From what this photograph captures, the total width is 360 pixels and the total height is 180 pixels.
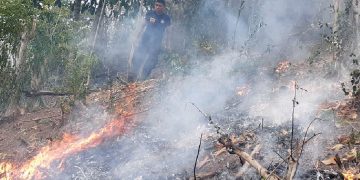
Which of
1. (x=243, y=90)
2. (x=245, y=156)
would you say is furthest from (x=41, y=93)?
(x=245, y=156)

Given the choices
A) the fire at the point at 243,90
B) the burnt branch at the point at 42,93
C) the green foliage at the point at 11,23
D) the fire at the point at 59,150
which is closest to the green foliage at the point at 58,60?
the burnt branch at the point at 42,93

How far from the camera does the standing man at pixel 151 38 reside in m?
9.46

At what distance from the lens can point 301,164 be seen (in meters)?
4.68

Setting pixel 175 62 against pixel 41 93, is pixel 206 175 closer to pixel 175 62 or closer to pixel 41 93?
pixel 41 93

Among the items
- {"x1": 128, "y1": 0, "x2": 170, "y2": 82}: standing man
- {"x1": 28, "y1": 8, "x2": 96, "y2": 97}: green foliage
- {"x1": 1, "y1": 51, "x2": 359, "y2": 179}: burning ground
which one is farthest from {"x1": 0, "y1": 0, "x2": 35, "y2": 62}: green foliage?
{"x1": 128, "y1": 0, "x2": 170, "y2": 82}: standing man

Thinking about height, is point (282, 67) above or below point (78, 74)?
above

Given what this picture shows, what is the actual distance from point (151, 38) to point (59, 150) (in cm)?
457

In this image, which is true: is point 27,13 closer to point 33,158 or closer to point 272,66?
point 33,158

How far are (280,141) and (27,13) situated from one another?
5597mm

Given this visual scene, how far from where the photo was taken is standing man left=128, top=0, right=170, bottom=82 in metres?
9.46

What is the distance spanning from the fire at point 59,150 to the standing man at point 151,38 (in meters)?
3.17

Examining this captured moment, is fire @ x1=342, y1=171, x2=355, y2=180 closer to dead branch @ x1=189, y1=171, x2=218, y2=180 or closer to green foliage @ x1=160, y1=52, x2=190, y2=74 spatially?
dead branch @ x1=189, y1=171, x2=218, y2=180

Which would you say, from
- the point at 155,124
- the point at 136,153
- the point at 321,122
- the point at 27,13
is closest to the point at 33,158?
the point at 136,153

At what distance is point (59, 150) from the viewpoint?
5871mm
